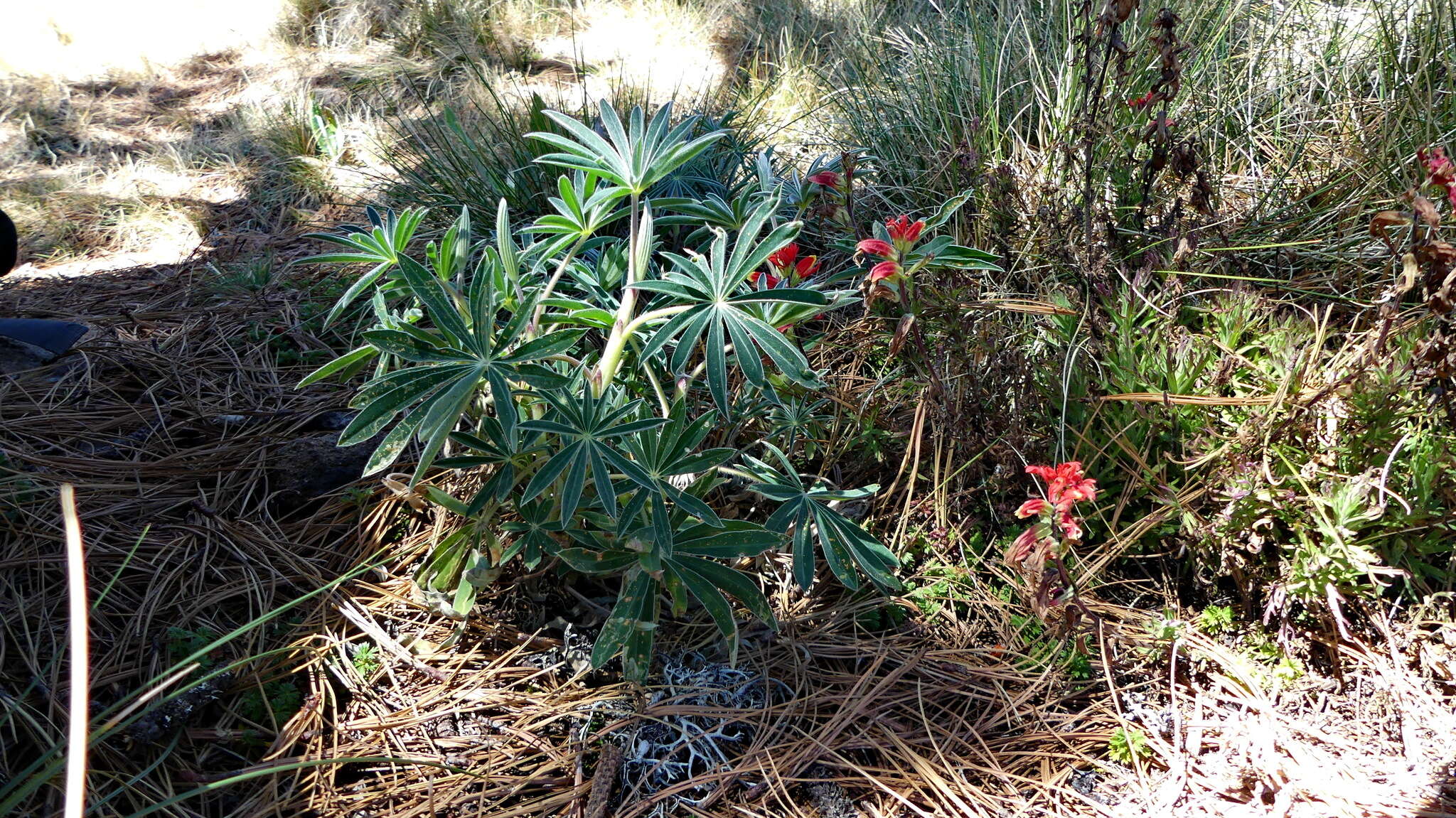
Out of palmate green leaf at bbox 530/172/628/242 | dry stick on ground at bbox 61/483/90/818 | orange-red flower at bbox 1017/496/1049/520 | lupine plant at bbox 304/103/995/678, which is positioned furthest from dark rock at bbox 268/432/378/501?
orange-red flower at bbox 1017/496/1049/520

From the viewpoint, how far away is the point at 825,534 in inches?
60.3

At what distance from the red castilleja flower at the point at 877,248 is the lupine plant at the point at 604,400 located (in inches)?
3.7

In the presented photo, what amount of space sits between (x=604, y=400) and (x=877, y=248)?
0.56 m

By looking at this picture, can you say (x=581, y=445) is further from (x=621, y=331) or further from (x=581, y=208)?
(x=581, y=208)

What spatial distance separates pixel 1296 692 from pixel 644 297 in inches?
62.8

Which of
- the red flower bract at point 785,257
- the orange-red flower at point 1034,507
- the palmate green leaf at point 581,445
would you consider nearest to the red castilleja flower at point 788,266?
the red flower bract at point 785,257

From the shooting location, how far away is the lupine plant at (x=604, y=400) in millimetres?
1337

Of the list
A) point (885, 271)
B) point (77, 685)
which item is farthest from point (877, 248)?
point (77, 685)

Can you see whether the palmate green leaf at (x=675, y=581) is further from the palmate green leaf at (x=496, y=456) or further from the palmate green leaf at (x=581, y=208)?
the palmate green leaf at (x=581, y=208)

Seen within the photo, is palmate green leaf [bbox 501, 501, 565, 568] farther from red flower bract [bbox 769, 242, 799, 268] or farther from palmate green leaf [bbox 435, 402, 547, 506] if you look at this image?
red flower bract [bbox 769, 242, 799, 268]

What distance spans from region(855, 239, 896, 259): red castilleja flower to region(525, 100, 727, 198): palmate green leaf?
0.32m

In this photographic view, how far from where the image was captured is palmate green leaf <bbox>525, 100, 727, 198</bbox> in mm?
1520

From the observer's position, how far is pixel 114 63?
5176 millimetres

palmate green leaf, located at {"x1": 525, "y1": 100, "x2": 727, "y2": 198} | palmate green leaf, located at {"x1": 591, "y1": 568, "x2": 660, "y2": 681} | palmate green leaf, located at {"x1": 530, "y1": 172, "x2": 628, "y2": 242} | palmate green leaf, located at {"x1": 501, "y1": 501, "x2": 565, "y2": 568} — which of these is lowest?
palmate green leaf, located at {"x1": 591, "y1": 568, "x2": 660, "y2": 681}
